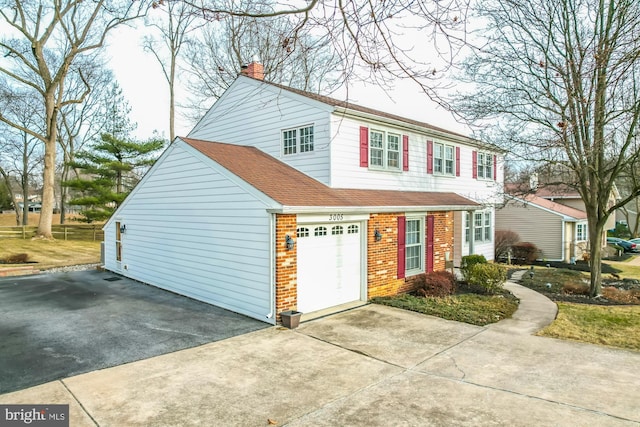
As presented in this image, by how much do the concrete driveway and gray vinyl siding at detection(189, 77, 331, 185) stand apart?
582 cm

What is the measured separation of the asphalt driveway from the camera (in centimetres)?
638

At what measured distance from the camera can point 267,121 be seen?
13.3 meters

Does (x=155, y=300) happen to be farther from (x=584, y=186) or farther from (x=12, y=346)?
(x=584, y=186)

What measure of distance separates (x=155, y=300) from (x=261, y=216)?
Result: 4.57 m

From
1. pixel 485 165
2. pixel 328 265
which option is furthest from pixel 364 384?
pixel 485 165

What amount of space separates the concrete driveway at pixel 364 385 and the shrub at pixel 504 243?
16.0 metres

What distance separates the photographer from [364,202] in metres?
10.8

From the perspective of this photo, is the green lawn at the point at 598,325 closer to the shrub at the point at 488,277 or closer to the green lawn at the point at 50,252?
the shrub at the point at 488,277

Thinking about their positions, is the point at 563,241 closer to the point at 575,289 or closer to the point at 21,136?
the point at 575,289

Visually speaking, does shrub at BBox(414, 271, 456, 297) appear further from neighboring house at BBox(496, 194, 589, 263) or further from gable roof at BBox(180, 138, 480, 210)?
neighboring house at BBox(496, 194, 589, 263)

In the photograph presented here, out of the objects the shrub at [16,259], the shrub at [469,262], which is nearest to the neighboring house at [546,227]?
the shrub at [469,262]

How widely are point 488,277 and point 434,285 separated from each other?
1.77 metres

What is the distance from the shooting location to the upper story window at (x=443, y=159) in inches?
621

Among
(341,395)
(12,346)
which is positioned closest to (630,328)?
(341,395)
